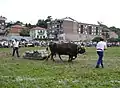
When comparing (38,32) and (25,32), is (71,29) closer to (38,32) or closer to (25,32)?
(38,32)

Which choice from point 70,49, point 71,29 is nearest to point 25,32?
point 71,29

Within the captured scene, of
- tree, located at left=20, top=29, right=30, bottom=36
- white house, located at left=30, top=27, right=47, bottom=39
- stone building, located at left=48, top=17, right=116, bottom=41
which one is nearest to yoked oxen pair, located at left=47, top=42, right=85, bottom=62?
stone building, located at left=48, top=17, right=116, bottom=41

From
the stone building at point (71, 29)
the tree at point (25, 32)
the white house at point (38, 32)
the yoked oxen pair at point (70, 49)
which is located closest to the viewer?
the yoked oxen pair at point (70, 49)

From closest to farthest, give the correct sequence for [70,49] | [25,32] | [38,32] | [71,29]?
[70,49] < [71,29] < [38,32] < [25,32]

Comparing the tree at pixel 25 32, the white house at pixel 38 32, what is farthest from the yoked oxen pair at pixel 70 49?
the white house at pixel 38 32

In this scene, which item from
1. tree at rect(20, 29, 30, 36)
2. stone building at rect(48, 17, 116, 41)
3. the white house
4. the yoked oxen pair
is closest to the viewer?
the yoked oxen pair

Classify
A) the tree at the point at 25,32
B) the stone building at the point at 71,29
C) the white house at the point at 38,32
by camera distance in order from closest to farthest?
the stone building at the point at 71,29 → the tree at the point at 25,32 → the white house at the point at 38,32

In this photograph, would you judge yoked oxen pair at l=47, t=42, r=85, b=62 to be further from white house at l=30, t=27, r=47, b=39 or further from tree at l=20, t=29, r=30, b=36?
white house at l=30, t=27, r=47, b=39

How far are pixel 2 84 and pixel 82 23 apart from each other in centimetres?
15456

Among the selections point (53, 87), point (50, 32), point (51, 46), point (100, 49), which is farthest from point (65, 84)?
point (50, 32)

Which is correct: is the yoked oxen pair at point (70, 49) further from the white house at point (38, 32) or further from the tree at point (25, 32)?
the white house at point (38, 32)

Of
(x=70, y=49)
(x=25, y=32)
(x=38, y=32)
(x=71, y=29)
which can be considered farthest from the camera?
(x=25, y=32)

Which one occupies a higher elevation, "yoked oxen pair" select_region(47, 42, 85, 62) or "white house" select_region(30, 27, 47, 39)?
"white house" select_region(30, 27, 47, 39)

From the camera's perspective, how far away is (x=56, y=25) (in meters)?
153
